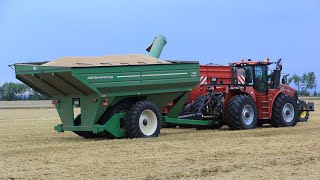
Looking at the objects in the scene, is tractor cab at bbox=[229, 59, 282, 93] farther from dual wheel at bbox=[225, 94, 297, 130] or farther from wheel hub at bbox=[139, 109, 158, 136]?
wheel hub at bbox=[139, 109, 158, 136]

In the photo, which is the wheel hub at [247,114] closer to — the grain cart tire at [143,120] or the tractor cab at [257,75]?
the tractor cab at [257,75]

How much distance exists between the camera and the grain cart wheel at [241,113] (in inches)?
631

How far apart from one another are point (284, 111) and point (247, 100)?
74.2 inches

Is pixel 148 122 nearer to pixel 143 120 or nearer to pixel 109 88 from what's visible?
pixel 143 120

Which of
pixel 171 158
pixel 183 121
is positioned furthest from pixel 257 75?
pixel 171 158

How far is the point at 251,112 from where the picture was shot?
16547mm

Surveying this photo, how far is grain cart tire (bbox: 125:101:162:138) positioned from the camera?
44.5 feet

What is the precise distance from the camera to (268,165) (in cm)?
880

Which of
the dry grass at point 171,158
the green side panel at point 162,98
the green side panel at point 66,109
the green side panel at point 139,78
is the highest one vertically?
the green side panel at point 139,78

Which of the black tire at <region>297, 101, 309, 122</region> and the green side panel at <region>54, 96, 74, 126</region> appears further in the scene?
the black tire at <region>297, 101, 309, 122</region>

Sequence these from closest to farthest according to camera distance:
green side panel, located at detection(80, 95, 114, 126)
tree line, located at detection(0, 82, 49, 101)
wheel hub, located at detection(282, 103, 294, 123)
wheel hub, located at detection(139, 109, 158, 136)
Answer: green side panel, located at detection(80, 95, 114, 126), wheel hub, located at detection(139, 109, 158, 136), wheel hub, located at detection(282, 103, 294, 123), tree line, located at detection(0, 82, 49, 101)

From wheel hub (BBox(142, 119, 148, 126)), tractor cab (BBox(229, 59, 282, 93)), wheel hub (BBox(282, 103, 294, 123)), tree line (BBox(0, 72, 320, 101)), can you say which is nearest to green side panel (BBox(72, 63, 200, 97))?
wheel hub (BBox(142, 119, 148, 126))

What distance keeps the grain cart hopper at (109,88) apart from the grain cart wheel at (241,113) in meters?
1.99

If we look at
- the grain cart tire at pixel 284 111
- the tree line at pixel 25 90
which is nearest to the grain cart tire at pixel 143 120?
the grain cart tire at pixel 284 111
